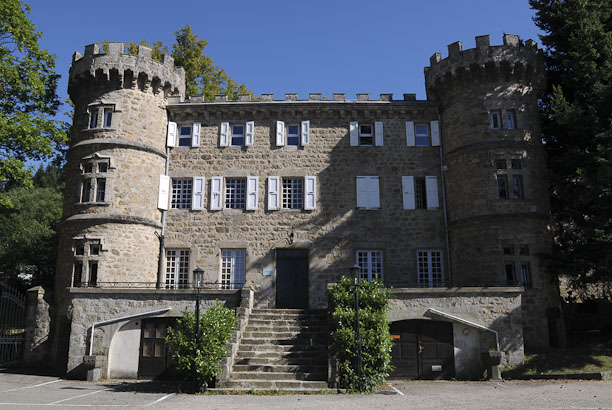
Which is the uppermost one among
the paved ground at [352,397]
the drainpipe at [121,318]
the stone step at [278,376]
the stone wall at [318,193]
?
the stone wall at [318,193]

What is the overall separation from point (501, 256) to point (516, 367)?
438 centimetres

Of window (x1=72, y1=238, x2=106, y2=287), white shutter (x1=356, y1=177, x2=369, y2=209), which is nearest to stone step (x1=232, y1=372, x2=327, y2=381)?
window (x1=72, y1=238, x2=106, y2=287)

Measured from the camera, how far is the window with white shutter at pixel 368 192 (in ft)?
69.5

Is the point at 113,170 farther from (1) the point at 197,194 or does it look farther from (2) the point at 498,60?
(2) the point at 498,60

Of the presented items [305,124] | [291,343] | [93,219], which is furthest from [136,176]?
[291,343]

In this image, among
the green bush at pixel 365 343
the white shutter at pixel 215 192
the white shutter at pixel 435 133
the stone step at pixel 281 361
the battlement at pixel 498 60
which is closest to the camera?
the green bush at pixel 365 343

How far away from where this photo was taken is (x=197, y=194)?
21328 mm

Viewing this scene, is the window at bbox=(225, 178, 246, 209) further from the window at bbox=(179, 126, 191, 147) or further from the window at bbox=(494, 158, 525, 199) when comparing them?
the window at bbox=(494, 158, 525, 199)

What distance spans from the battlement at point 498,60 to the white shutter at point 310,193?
7277 millimetres

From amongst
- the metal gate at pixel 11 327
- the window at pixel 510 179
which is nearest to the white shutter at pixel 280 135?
the window at pixel 510 179

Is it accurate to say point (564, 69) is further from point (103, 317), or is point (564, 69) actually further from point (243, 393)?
point (103, 317)

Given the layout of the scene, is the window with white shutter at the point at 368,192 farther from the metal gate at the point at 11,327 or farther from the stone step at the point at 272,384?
the metal gate at the point at 11,327

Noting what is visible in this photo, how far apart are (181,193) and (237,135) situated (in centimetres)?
358

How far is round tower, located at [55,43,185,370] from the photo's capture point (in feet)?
63.0
